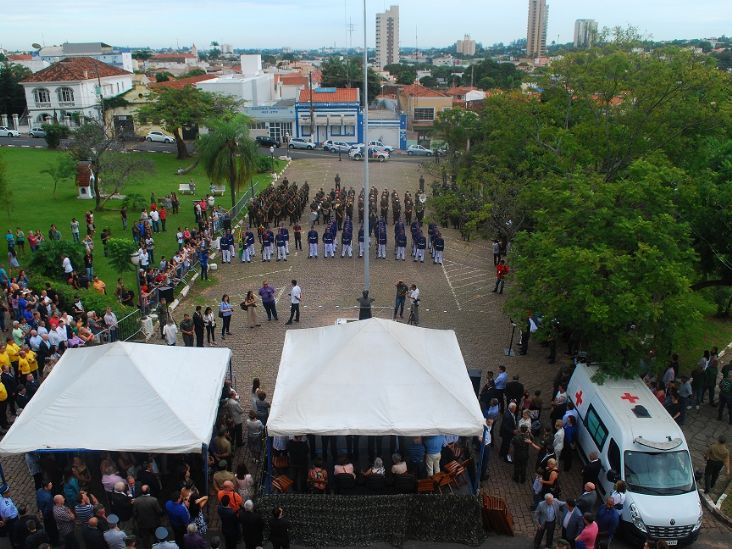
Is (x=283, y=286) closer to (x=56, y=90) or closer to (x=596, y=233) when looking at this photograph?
(x=596, y=233)

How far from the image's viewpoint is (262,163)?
42.6m

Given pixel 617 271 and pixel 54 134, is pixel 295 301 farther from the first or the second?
pixel 54 134

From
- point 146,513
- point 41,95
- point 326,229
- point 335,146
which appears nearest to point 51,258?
point 326,229

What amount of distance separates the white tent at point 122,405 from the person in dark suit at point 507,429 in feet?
16.9

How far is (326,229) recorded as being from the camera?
2408 cm

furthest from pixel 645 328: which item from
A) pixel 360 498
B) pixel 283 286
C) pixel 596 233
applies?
pixel 283 286

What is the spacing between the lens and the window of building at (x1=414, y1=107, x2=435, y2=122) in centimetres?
7000

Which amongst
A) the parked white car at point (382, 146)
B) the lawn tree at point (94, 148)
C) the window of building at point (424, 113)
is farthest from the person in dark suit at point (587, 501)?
the window of building at point (424, 113)

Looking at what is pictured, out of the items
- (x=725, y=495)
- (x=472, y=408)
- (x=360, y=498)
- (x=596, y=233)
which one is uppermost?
(x=596, y=233)

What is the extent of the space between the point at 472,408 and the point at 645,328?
475cm

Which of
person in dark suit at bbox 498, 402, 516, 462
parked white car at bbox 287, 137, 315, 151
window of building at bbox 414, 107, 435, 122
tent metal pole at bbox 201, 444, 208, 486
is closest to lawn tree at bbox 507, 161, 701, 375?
person in dark suit at bbox 498, 402, 516, 462

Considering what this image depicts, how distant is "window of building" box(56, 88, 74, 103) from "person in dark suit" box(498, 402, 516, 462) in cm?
5979

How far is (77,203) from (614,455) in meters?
30.2

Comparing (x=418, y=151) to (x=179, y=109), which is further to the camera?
(x=418, y=151)
